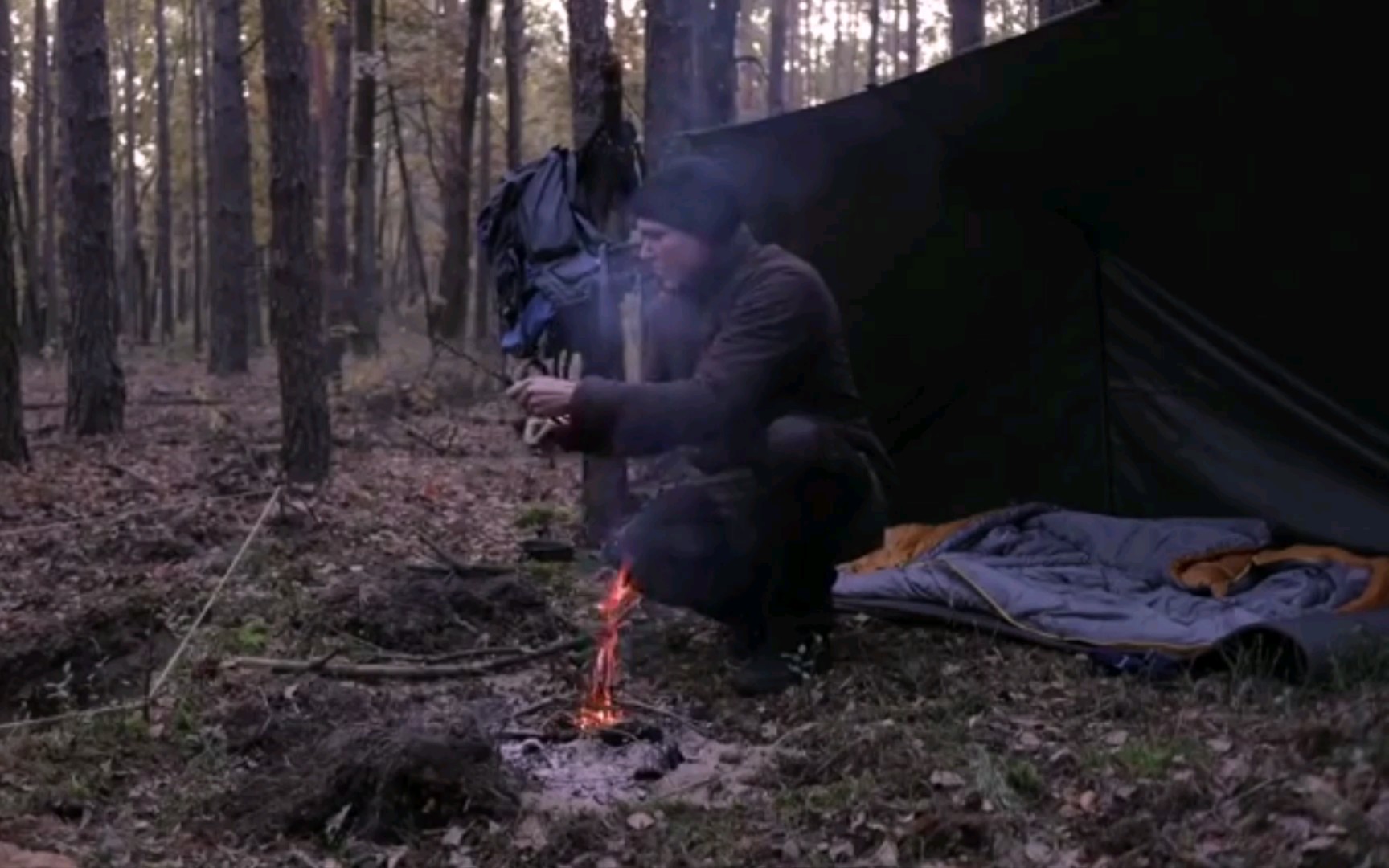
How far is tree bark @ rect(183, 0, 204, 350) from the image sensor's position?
31.4 meters

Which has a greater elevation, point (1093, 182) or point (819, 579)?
point (1093, 182)

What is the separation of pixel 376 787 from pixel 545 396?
Answer: 1206 millimetres

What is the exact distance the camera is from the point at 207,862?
13.6 feet

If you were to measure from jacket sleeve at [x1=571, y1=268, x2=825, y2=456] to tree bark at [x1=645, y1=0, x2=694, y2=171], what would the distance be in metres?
3.14

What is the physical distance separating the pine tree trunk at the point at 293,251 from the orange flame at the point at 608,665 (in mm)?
4172

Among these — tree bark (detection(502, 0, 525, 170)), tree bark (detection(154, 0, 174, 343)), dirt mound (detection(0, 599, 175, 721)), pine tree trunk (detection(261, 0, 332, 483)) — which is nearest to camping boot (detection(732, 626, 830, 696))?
dirt mound (detection(0, 599, 175, 721))

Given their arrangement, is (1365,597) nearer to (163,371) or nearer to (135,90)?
(163,371)

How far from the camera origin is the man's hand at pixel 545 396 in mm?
4875

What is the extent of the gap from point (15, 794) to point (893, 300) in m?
4.20

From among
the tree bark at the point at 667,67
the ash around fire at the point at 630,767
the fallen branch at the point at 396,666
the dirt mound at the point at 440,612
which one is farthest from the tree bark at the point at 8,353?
the ash around fire at the point at 630,767

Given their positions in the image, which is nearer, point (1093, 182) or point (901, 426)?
point (1093, 182)

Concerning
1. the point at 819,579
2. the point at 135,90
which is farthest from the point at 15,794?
the point at 135,90

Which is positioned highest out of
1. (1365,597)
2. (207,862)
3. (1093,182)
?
(1093,182)

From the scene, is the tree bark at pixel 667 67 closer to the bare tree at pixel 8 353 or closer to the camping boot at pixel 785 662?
the camping boot at pixel 785 662
